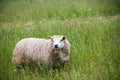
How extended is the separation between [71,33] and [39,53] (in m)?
0.31

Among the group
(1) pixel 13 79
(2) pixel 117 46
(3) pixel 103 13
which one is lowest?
(1) pixel 13 79

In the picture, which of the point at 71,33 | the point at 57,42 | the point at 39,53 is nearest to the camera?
the point at 57,42

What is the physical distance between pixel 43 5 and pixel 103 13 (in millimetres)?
442

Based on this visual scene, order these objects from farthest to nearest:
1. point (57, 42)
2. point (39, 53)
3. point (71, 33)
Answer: point (71, 33) → point (39, 53) → point (57, 42)

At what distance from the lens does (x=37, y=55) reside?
252 centimetres

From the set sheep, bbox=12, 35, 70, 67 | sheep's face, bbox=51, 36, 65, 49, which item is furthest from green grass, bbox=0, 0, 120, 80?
sheep's face, bbox=51, 36, 65, 49

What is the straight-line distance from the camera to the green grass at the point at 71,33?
237 centimetres

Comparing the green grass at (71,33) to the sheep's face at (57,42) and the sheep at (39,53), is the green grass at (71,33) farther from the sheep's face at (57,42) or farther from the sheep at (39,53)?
the sheep's face at (57,42)

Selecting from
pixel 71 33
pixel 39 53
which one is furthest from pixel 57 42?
pixel 71 33

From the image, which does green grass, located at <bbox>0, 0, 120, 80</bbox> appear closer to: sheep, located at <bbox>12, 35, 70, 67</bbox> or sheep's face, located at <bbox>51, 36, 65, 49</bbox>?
sheep, located at <bbox>12, 35, 70, 67</bbox>

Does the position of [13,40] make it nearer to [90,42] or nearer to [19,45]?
[19,45]

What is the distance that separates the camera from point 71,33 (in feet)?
8.95

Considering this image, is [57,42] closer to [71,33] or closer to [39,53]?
[39,53]

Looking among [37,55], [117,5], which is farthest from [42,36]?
[117,5]
